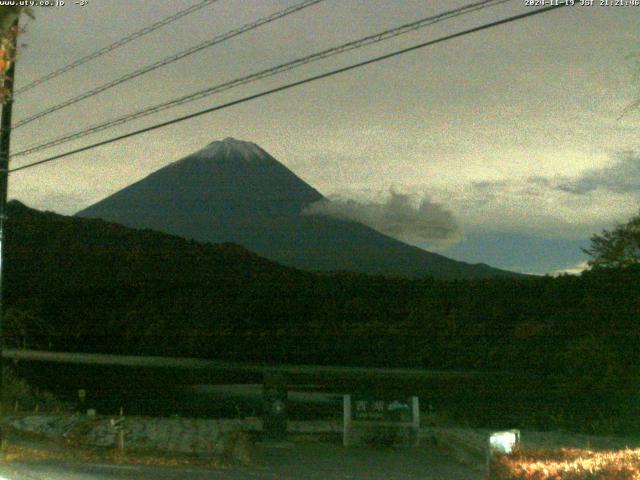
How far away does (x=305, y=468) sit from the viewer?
15.1 m

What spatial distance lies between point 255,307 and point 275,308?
1.11 m

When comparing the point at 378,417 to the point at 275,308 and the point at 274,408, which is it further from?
the point at 275,308

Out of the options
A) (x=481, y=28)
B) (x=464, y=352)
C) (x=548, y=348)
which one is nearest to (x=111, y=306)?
(x=464, y=352)

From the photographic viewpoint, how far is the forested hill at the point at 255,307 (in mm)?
30922

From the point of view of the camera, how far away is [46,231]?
41438 mm

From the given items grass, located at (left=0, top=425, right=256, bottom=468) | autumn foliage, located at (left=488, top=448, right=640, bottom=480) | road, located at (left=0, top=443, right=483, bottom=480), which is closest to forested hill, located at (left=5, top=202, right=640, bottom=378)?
road, located at (left=0, top=443, right=483, bottom=480)

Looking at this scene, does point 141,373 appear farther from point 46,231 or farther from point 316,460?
point 316,460

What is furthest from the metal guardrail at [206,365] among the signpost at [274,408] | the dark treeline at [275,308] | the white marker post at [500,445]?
the white marker post at [500,445]

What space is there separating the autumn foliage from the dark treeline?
1584 centimetres

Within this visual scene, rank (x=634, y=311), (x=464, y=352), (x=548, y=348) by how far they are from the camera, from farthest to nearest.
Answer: (x=464, y=352) < (x=548, y=348) < (x=634, y=311)

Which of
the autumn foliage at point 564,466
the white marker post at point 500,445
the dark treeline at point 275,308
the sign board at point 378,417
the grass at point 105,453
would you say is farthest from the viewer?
the dark treeline at point 275,308

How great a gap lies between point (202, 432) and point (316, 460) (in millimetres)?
4410

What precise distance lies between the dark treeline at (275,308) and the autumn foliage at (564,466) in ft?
52.0

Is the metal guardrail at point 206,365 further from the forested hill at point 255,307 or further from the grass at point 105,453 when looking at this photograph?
the grass at point 105,453
